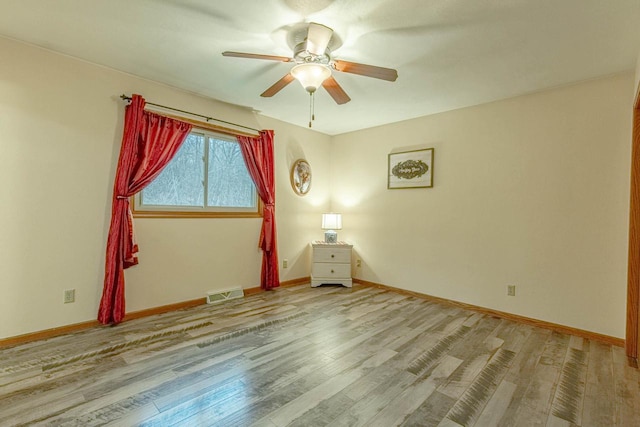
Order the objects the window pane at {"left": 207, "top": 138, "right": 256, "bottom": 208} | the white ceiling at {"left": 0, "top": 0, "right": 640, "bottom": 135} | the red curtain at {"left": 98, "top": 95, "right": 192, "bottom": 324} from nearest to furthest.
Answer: the white ceiling at {"left": 0, "top": 0, "right": 640, "bottom": 135} < the red curtain at {"left": 98, "top": 95, "right": 192, "bottom": 324} < the window pane at {"left": 207, "top": 138, "right": 256, "bottom": 208}

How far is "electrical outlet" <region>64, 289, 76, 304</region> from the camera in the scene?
2624mm

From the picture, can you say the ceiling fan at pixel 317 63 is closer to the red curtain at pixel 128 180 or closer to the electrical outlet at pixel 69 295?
the red curtain at pixel 128 180

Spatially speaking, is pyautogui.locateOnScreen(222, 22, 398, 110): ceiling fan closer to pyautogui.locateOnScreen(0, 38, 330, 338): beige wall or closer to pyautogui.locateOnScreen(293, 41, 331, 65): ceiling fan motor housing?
pyautogui.locateOnScreen(293, 41, 331, 65): ceiling fan motor housing

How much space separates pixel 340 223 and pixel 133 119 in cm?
297

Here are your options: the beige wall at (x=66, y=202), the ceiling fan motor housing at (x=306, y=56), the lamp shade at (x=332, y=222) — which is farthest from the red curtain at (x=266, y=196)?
the ceiling fan motor housing at (x=306, y=56)

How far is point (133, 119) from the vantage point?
2875 millimetres

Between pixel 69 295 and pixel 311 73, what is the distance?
2.85 meters

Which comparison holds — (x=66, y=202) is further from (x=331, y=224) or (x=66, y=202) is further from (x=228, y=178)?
(x=331, y=224)

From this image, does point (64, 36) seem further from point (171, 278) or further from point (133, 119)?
point (171, 278)

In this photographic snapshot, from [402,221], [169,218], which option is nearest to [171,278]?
[169,218]

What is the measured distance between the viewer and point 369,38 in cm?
219

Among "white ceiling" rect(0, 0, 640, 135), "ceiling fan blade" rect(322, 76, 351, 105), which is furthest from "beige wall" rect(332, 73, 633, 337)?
"ceiling fan blade" rect(322, 76, 351, 105)

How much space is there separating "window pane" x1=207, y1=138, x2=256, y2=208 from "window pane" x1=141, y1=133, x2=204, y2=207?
0.45 feet

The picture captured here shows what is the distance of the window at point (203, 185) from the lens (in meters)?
3.21
